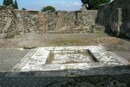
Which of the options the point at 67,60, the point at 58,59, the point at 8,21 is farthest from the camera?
the point at 8,21

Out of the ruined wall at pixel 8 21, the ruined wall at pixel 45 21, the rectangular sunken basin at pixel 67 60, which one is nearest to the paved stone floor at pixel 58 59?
the rectangular sunken basin at pixel 67 60

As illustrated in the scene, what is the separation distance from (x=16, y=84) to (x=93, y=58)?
3.79 m

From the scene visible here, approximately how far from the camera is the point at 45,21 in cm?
2317

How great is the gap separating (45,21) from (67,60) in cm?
1432

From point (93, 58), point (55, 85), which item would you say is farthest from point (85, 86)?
point (93, 58)

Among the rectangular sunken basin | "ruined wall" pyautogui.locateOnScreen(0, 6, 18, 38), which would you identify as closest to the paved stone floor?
the rectangular sunken basin

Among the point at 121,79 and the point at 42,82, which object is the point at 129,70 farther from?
the point at 42,82

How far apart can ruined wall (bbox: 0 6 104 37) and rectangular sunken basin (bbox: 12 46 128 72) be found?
272 inches

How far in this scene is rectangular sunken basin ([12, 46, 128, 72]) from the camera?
7.83 meters

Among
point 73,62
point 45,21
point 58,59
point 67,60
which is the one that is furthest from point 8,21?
point 73,62

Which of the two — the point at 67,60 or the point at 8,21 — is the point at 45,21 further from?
the point at 67,60

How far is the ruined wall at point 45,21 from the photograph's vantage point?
61.6ft

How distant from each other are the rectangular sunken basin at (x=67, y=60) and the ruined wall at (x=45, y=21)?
6.91 metres

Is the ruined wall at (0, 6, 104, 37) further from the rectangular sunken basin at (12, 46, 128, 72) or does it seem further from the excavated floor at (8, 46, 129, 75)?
the excavated floor at (8, 46, 129, 75)
